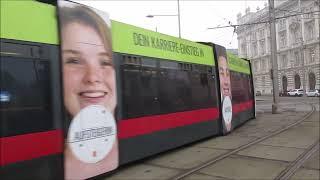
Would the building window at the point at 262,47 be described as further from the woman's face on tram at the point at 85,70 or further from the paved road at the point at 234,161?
the woman's face on tram at the point at 85,70

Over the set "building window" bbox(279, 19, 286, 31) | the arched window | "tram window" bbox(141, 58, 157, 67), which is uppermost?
"building window" bbox(279, 19, 286, 31)

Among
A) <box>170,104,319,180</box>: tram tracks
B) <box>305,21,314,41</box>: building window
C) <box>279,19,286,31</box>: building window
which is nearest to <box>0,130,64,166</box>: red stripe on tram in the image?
<box>170,104,319,180</box>: tram tracks

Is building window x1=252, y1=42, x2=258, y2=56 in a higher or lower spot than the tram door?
higher

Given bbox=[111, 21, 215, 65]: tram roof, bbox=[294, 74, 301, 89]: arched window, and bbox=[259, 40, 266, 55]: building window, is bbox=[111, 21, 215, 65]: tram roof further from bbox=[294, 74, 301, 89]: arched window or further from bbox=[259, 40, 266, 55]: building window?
bbox=[259, 40, 266, 55]: building window

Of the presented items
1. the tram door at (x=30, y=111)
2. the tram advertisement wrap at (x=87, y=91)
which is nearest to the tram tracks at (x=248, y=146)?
the tram advertisement wrap at (x=87, y=91)

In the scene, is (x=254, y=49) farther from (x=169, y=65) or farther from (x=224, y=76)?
(x=169, y=65)

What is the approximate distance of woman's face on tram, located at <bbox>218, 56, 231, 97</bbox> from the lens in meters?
13.8

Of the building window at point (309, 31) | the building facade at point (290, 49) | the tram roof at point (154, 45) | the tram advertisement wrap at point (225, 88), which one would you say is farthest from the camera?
the building window at point (309, 31)

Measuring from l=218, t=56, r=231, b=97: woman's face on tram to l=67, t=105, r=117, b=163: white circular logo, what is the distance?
6.71m

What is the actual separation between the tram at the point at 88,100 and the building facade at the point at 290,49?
179 feet

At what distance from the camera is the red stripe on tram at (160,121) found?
324 inches

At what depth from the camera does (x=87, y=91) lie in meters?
7.21

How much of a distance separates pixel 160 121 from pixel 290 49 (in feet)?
258

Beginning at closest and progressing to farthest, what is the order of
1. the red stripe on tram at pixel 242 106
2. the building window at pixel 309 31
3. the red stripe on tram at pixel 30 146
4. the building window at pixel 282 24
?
the red stripe on tram at pixel 30 146 → the red stripe on tram at pixel 242 106 → the building window at pixel 309 31 → the building window at pixel 282 24
